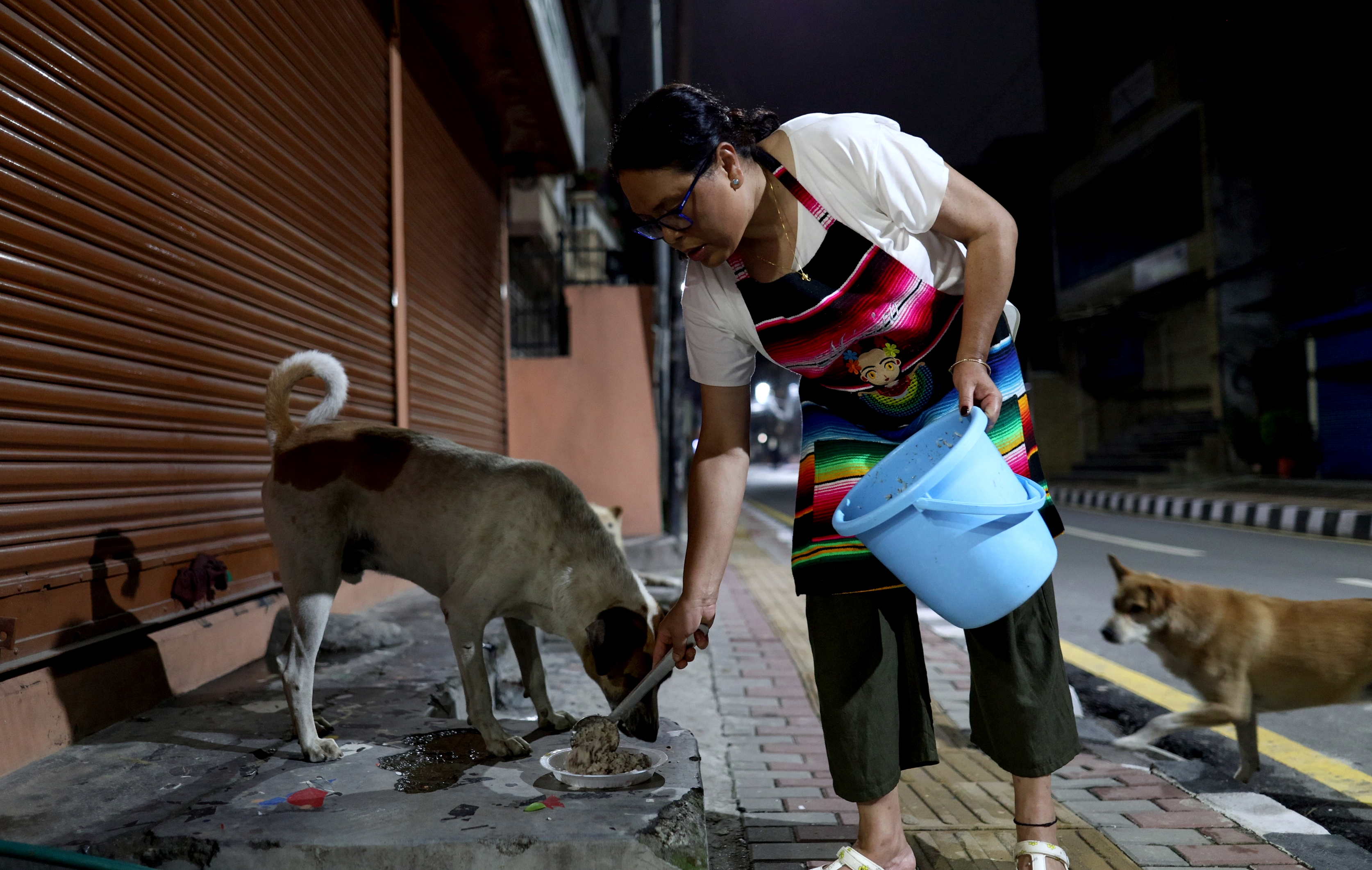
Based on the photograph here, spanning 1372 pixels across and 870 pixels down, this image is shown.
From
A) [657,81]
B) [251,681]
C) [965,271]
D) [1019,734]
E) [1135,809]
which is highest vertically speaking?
[657,81]

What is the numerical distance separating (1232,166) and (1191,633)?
18535 millimetres

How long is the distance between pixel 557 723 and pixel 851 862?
1.18m

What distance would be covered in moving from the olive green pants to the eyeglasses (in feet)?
3.11

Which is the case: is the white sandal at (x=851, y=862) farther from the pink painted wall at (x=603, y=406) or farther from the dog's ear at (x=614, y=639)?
the pink painted wall at (x=603, y=406)

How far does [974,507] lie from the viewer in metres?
1.57

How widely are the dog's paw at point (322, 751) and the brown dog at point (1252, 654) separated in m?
2.89

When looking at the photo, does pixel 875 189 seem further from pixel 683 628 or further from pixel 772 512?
pixel 772 512

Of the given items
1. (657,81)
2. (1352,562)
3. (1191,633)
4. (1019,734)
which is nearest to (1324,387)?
(1352,562)

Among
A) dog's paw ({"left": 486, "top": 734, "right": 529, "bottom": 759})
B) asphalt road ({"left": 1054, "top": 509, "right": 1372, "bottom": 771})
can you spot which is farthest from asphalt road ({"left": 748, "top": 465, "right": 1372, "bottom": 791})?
dog's paw ({"left": 486, "top": 734, "right": 529, "bottom": 759})

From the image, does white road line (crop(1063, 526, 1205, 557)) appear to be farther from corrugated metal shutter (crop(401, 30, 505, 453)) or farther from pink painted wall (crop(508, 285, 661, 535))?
corrugated metal shutter (crop(401, 30, 505, 453))

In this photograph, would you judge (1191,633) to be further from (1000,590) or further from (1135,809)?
(1000,590)

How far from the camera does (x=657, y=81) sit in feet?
Answer: 42.4

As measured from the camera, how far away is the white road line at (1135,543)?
26.0 ft

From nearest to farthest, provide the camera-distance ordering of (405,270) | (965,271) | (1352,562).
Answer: (965,271) < (1352,562) < (405,270)
